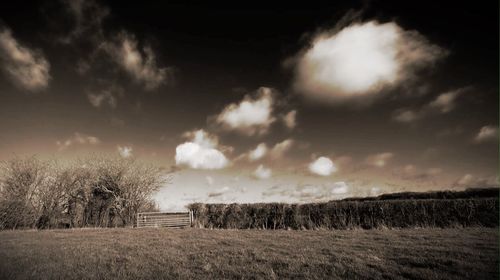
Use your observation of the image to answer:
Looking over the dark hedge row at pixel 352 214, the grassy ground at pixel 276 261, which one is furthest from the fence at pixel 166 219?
the grassy ground at pixel 276 261

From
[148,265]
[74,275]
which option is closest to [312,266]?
[148,265]

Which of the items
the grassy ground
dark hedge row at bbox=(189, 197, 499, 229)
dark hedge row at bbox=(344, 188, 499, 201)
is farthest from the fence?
dark hedge row at bbox=(344, 188, 499, 201)

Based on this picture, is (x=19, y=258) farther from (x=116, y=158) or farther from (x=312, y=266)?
(x=116, y=158)

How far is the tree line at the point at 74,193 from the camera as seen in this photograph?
20656 millimetres

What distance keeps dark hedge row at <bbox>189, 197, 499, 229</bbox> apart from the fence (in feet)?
2.11

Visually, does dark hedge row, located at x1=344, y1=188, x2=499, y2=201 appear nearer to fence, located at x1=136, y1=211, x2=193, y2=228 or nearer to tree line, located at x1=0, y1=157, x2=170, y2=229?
fence, located at x1=136, y1=211, x2=193, y2=228

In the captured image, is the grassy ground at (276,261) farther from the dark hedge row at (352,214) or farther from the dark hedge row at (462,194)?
the dark hedge row at (462,194)

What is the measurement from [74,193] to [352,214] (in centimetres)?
2172

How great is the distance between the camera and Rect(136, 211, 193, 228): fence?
20781mm

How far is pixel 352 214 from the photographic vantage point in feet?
53.1

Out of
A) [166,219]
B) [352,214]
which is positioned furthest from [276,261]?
[166,219]

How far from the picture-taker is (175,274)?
590cm

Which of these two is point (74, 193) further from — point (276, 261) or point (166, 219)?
point (276, 261)

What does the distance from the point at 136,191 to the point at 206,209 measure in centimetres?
777
